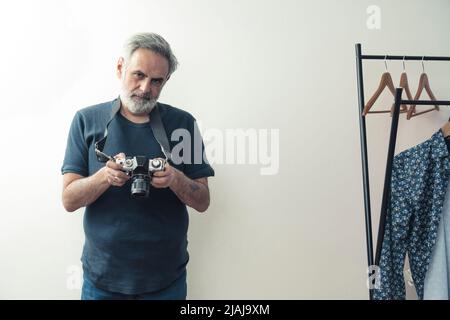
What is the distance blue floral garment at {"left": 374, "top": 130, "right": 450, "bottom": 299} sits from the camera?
1.03 metres

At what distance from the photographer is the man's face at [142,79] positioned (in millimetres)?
1114

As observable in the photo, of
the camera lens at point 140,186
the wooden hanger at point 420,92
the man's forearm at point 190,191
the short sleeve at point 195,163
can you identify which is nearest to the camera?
the camera lens at point 140,186

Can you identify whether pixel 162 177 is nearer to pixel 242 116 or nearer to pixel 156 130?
pixel 156 130

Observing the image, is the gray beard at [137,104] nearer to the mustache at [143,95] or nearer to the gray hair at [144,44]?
the mustache at [143,95]

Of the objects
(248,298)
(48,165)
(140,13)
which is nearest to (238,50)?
(140,13)

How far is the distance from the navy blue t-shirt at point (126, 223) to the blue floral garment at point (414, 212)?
656mm

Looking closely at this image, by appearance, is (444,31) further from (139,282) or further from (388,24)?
(139,282)

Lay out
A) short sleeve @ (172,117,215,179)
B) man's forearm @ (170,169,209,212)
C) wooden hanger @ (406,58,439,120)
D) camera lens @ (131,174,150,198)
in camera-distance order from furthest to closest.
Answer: wooden hanger @ (406,58,439,120)
short sleeve @ (172,117,215,179)
man's forearm @ (170,169,209,212)
camera lens @ (131,174,150,198)

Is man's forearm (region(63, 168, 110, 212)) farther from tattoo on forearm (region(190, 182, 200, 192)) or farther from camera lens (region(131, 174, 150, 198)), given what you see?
tattoo on forearm (region(190, 182, 200, 192))

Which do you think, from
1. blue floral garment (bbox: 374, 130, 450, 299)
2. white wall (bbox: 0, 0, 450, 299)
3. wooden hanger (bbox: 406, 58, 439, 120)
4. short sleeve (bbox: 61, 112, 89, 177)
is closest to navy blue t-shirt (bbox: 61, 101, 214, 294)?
short sleeve (bbox: 61, 112, 89, 177)

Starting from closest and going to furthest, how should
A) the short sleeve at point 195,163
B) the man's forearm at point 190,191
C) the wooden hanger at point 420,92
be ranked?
the man's forearm at point 190,191
the short sleeve at point 195,163
the wooden hanger at point 420,92

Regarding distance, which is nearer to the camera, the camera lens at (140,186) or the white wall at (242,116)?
Result: the camera lens at (140,186)

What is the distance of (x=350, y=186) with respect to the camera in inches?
57.9

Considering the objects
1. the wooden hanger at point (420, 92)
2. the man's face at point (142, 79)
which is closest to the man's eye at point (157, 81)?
the man's face at point (142, 79)
